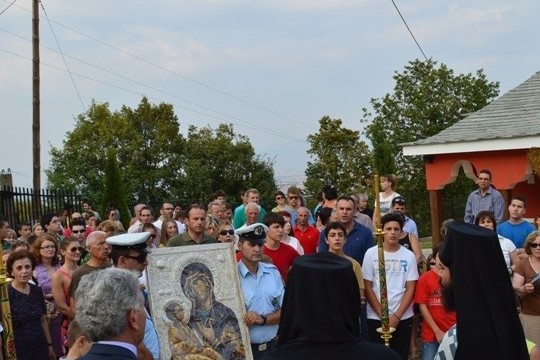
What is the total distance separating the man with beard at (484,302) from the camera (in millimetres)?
3555

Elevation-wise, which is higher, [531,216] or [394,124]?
[394,124]

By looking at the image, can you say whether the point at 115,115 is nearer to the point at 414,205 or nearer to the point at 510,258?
the point at 414,205

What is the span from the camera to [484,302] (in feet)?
11.7

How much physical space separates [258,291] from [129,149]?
159ft

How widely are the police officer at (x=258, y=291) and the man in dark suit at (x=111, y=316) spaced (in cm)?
381

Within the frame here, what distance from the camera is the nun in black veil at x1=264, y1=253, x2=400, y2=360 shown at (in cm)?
347

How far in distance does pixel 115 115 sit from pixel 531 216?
38.1 meters

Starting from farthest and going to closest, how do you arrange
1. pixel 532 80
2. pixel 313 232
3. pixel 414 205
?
pixel 414 205
pixel 532 80
pixel 313 232

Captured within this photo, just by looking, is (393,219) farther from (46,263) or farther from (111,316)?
(111,316)

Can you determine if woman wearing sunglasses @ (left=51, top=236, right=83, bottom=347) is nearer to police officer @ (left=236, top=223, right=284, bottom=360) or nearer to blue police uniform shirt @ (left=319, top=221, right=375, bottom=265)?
police officer @ (left=236, top=223, right=284, bottom=360)

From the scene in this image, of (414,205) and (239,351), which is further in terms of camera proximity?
(414,205)

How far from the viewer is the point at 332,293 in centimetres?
347

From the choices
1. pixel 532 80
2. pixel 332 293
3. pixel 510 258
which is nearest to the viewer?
pixel 332 293

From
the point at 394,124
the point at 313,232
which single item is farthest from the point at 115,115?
the point at 313,232
